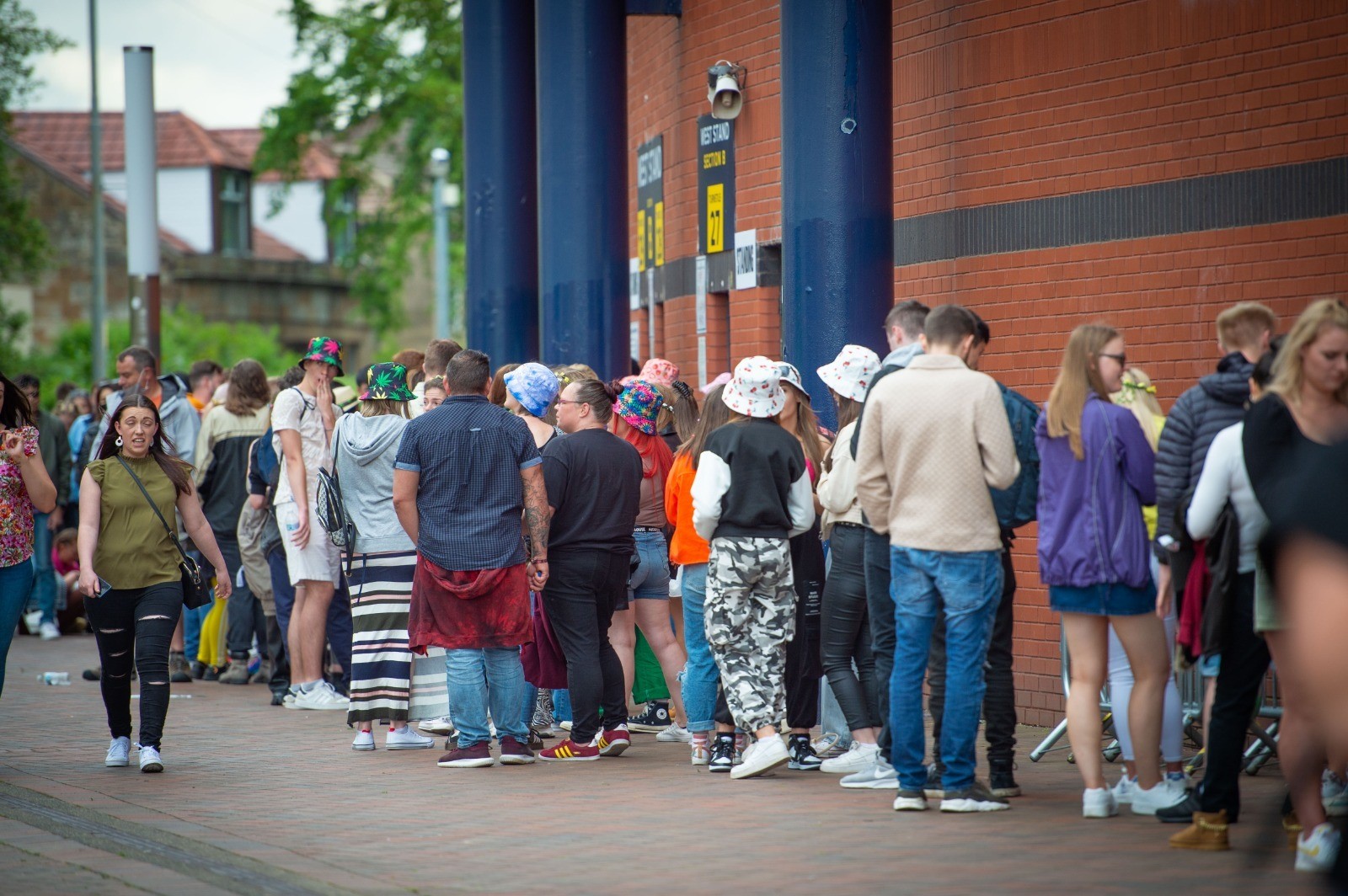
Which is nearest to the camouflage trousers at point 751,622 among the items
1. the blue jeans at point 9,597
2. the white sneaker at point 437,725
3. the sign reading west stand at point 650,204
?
the white sneaker at point 437,725

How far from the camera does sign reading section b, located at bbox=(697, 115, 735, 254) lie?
500 inches

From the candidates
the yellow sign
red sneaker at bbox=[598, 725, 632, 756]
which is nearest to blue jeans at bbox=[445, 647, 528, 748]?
red sneaker at bbox=[598, 725, 632, 756]

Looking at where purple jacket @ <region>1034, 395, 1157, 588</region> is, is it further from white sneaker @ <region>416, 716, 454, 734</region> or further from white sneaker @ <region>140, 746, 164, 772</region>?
white sneaker @ <region>140, 746, 164, 772</region>

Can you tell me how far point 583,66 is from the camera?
13086 millimetres

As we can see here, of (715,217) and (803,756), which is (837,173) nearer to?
(715,217)

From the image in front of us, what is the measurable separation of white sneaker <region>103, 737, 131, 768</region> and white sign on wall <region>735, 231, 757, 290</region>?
559 cm

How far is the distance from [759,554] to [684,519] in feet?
2.33

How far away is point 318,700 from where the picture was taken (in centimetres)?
1096

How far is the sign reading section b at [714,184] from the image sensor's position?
12695mm

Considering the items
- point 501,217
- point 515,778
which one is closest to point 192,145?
point 501,217

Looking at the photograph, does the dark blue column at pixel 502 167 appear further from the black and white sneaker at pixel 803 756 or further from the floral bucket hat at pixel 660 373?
the black and white sneaker at pixel 803 756

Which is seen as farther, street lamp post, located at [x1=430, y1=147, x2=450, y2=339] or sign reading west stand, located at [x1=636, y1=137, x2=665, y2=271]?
street lamp post, located at [x1=430, y1=147, x2=450, y2=339]

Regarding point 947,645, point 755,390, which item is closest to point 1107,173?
point 755,390

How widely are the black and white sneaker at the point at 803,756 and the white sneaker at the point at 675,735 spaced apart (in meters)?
1.16
